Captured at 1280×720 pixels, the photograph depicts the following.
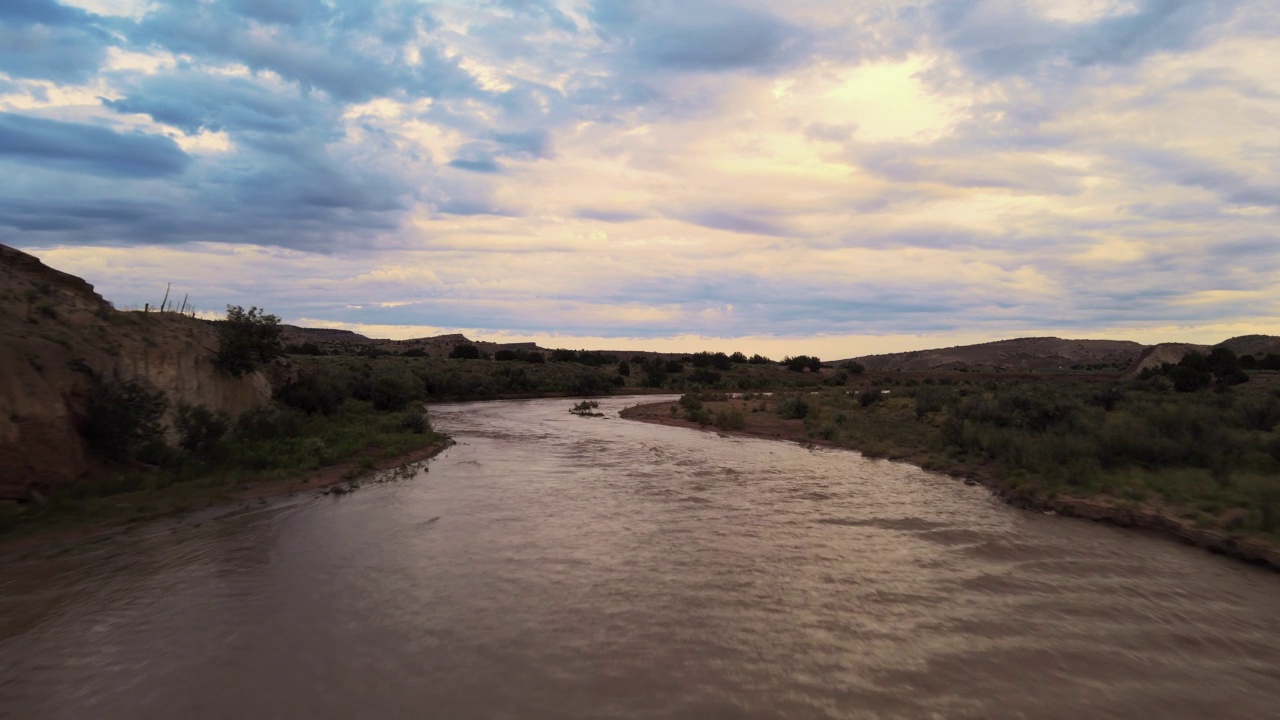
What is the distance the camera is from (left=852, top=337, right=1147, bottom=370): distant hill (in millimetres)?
92312

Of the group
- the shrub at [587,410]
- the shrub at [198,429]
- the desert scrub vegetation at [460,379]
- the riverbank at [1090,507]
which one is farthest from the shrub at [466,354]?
the shrub at [198,429]

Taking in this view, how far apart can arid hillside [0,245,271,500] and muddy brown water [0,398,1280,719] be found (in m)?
2.16

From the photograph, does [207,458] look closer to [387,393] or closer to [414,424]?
[414,424]

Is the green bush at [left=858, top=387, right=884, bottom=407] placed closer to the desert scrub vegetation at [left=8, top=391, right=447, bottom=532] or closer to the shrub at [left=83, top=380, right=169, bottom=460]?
the desert scrub vegetation at [left=8, top=391, right=447, bottom=532]

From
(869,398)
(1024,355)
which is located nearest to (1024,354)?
(1024,355)

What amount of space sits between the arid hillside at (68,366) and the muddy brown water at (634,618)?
7.09ft

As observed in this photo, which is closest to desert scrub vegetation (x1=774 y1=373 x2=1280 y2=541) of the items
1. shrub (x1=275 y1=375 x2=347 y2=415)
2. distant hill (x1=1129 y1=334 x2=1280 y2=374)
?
shrub (x1=275 y1=375 x2=347 y2=415)

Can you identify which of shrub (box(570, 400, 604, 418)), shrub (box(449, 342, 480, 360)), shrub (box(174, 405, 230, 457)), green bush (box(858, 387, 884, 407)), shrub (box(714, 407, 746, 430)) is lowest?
shrub (box(570, 400, 604, 418))

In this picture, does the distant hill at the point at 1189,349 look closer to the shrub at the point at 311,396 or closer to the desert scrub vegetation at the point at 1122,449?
the desert scrub vegetation at the point at 1122,449

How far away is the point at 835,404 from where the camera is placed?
33188 millimetres

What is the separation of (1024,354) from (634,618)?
109 meters

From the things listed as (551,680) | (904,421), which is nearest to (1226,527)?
(551,680)

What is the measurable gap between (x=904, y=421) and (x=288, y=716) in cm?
2341

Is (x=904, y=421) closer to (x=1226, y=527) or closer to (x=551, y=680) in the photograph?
(x=1226, y=527)
